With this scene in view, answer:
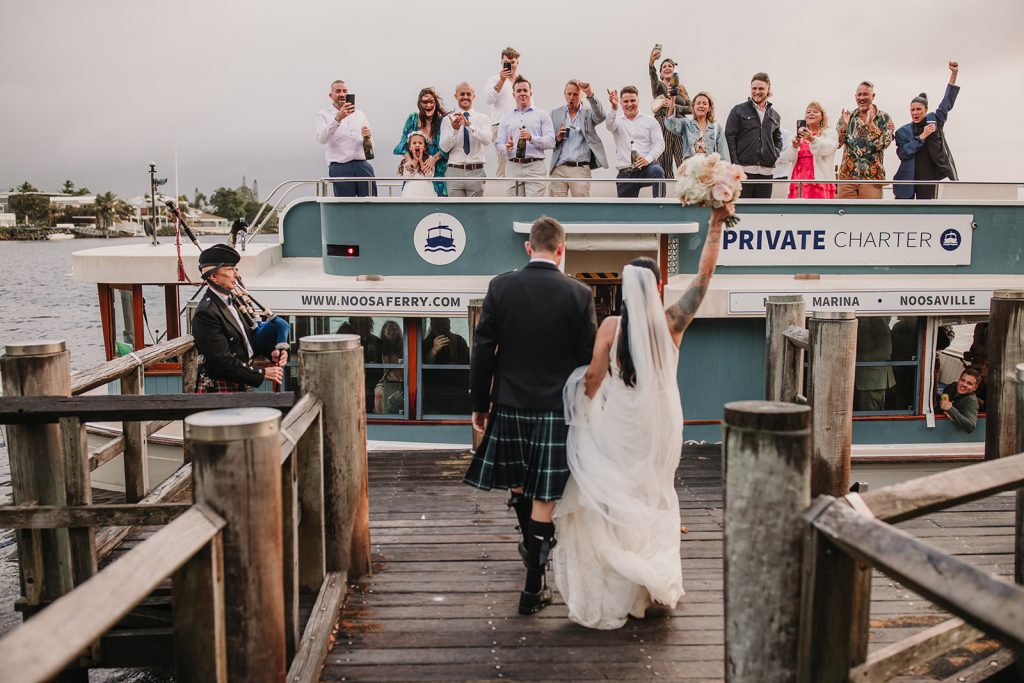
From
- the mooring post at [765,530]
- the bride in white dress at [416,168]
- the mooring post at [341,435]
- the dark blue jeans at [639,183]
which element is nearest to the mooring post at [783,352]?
the mooring post at [341,435]

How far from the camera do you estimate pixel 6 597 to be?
11484 mm

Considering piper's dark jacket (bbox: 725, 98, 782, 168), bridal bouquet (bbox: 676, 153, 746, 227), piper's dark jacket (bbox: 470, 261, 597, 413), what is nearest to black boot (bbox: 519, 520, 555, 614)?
piper's dark jacket (bbox: 470, 261, 597, 413)

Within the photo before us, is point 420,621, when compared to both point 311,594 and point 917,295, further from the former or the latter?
point 917,295

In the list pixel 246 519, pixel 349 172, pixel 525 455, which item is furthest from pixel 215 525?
pixel 349 172

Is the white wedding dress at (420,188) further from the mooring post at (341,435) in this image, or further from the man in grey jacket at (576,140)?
the mooring post at (341,435)

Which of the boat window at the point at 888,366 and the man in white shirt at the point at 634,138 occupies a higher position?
the man in white shirt at the point at 634,138

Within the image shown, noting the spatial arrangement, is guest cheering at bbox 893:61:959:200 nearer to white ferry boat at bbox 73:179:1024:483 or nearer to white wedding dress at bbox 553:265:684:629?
white ferry boat at bbox 73:179:1024:483

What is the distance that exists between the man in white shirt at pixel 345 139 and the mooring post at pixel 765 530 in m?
8.53

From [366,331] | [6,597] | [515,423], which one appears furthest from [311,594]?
[6,597]

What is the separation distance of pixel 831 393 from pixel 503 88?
636 centimetres

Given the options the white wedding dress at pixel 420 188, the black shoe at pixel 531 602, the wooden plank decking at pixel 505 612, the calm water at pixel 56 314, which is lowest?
the calm water at pixel 56 314

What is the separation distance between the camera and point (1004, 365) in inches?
246

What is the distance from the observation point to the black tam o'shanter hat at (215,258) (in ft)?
18.8

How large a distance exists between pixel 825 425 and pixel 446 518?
244 cm
